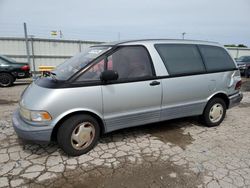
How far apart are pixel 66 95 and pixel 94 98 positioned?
1.34ft

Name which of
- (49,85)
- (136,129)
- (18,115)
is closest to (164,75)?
(136,129)

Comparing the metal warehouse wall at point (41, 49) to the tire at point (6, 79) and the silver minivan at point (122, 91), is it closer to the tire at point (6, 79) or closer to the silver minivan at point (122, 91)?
the tire at point (6, 79)

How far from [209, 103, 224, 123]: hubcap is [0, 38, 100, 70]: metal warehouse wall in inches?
415

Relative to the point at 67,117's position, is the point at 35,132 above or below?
below

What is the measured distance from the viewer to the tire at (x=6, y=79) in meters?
8.95

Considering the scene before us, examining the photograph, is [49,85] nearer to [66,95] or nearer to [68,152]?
[66,95]

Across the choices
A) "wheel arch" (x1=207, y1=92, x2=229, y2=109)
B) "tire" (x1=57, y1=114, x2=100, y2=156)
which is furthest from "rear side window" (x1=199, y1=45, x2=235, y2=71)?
"tire" (x1=57, y1=114, x2=100, y2=156)

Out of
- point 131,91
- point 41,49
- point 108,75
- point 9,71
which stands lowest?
point 9,71

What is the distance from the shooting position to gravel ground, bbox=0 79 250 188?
260 centimetres

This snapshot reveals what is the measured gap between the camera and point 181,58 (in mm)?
3877

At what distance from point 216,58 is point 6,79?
851cm

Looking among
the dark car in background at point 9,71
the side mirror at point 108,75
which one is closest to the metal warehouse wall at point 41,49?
the dark car in background at point 9,71

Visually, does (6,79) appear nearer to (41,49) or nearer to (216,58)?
(41,49)

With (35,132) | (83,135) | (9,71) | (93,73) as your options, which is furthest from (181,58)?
(9,71)
